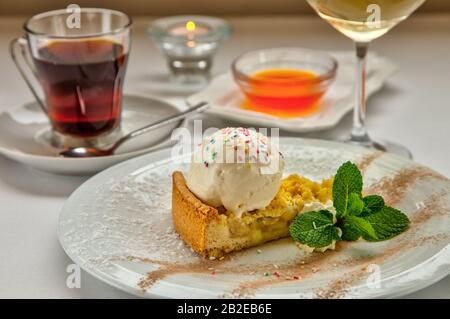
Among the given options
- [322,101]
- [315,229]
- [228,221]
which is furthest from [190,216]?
[322,101]

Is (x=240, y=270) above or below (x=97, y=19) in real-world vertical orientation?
below

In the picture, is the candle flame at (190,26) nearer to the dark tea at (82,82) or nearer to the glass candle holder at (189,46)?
the glass candle holder at (189,46)

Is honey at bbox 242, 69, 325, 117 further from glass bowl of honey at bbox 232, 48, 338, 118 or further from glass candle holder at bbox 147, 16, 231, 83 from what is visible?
glass candle holder at bbox 147, 16, 231, 83

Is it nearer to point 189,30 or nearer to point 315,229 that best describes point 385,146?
point 315,229

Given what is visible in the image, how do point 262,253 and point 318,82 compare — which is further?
point 318,82

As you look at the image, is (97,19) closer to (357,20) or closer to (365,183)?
(357,20)

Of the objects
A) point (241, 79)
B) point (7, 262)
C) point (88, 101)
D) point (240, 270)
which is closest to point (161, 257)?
point (240, 270)
